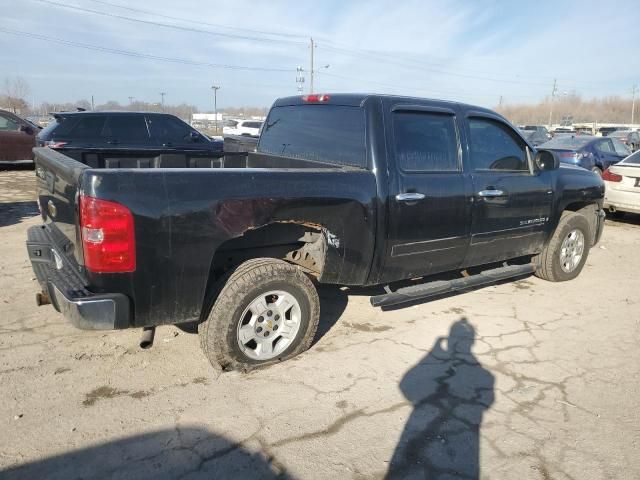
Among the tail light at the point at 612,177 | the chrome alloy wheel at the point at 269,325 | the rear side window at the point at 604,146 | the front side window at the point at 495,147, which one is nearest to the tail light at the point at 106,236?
the chrome alloy wheel at the point at 269,325

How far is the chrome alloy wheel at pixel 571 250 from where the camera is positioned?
5.70 metres

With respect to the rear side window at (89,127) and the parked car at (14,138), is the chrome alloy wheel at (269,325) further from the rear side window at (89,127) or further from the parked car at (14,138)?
the parked car at (14,138)

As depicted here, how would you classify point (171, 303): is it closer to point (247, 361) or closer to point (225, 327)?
point (225, 327)

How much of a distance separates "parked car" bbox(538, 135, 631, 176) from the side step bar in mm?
9304

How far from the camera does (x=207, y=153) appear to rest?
509 centimetres

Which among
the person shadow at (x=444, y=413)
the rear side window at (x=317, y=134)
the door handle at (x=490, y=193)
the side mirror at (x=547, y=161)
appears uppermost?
the rear side window at (x=317, y=134)

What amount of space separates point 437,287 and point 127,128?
8.75m

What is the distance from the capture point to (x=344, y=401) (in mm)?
3199

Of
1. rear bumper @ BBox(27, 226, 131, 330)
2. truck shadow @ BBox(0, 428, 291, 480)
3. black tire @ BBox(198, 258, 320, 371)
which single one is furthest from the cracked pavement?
rear bumper @ BBox(27, 226, 131, 330)

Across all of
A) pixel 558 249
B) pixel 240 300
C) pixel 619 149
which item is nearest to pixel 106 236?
pixel 240 300

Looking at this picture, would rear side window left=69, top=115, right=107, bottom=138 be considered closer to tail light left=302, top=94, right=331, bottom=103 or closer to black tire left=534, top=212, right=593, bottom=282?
tail light left=302, top=94, right=331, bottom=103

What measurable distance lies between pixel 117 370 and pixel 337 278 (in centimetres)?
170

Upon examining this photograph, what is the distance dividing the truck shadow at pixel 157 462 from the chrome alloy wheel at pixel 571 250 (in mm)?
4502

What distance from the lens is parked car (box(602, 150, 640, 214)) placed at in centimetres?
903
